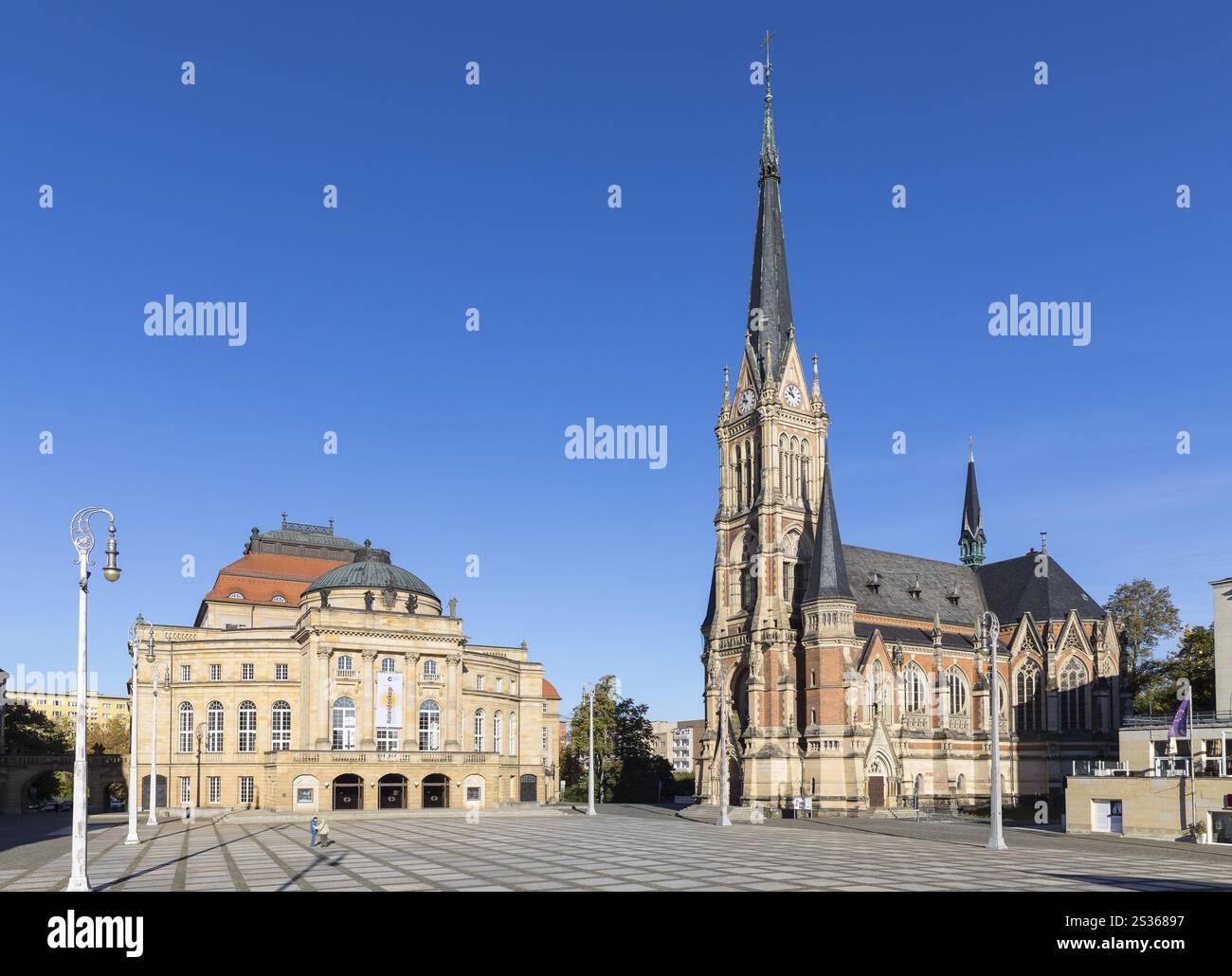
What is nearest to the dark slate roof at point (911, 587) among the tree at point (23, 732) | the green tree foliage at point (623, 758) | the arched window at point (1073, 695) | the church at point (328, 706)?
the arched window at point (1073, 695)

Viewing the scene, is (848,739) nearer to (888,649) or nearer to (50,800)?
(888,649)

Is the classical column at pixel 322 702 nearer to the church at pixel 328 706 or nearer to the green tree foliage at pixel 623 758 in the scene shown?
the church at pixel 328 706

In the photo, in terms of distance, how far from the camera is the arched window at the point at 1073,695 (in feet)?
325

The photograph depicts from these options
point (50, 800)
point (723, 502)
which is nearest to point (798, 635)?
point (723, 502)

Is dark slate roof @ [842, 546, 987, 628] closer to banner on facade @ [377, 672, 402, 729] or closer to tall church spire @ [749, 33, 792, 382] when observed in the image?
tall church spire @ [749, 33, 792, 382]

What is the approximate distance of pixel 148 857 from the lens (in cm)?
4512

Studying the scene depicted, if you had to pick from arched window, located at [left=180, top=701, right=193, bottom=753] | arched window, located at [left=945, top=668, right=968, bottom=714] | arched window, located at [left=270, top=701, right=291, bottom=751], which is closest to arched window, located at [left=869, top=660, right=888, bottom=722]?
arched window, located at [left=945, top=668, right=968, bottom=714]

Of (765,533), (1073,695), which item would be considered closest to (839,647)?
(765,533)

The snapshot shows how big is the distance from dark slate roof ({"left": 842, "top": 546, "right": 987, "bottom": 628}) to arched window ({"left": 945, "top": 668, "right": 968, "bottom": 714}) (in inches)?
201

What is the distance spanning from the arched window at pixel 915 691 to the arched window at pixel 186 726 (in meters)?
58.4

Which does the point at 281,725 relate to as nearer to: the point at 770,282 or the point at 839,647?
the point at 839,647

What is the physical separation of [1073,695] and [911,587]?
16.5 meters

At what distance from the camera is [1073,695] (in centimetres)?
9938
